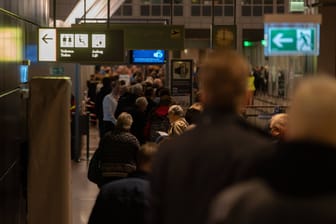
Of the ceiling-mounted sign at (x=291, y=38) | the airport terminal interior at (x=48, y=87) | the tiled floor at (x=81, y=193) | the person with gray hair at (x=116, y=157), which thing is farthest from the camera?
the tiled floor at (x=81, y=193)

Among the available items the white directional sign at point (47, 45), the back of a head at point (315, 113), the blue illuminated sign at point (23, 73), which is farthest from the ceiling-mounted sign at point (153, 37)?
the back of a head at point (315, 113)

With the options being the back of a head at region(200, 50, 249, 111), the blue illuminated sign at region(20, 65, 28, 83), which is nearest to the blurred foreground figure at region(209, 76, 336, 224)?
the back of a head at region(200, 50, 249, 111)

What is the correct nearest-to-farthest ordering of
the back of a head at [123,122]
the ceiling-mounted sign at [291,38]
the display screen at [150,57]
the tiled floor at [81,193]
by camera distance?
the ceiling-mounted sign at [291,38] < the back of a head at [123,122] < the tiled floor at [81,193] < the display screen at [150,57]

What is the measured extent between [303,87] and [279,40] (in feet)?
→ 19.1

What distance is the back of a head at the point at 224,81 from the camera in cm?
355

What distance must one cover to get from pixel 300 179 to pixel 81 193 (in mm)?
12523

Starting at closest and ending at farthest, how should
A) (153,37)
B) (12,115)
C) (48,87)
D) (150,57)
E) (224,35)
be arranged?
(48,87) → (12,115) → (224,35) → (153,37) → (150,57)

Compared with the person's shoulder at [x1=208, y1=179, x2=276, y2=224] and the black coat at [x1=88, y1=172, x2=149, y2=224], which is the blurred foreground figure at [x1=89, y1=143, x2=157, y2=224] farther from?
the person's shoulder at [x1=208, y1=179, x2=276, y2=224]

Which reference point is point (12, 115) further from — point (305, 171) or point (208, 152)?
point (305, 171)

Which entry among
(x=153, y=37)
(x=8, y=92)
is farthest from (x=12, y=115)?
(x=153, y=37)

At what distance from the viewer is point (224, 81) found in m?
3.56

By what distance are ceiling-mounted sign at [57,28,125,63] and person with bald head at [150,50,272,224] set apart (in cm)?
1355

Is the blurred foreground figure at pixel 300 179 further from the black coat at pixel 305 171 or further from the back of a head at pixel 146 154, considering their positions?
the back of a head at pixel 146 154

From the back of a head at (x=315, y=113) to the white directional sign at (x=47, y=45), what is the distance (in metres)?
13.0
